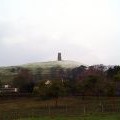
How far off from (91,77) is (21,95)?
16329 millimetres

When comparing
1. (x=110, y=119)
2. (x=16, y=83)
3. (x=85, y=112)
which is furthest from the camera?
(x=16, y=83)

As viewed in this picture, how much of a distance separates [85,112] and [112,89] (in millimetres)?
23401

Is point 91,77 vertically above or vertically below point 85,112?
above

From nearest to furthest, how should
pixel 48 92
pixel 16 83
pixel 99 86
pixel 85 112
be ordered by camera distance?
pixel 85 112 → pixel 48 92 → pixel 99 86 → pixel 16 83

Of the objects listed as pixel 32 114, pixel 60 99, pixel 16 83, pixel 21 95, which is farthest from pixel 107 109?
pixel 16 83

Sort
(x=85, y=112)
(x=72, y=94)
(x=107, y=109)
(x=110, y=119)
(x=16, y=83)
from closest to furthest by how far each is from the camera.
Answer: (x=110, y=119), (x=85, y=112), (x=107, y=109), (x=72, y=94), (x=16, y=83)

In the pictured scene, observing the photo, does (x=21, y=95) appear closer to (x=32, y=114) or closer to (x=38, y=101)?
(x=38, y=101)

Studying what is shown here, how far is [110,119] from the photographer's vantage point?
32.4 metres

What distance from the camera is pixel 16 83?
88000mm

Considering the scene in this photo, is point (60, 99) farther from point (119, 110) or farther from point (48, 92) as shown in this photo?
point (119, 110)

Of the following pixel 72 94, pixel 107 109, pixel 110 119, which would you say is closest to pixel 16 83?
pixel 72 94

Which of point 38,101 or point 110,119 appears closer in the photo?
point 110,119

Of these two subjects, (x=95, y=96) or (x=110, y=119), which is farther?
(x=95, y=96)

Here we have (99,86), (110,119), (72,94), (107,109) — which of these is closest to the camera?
(110,119)
